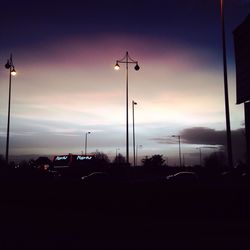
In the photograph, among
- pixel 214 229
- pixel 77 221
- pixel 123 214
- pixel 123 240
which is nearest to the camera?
pixel 123 240

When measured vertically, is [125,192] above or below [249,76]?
below

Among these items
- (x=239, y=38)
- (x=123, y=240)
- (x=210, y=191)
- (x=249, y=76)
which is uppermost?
(x=239, y=38)

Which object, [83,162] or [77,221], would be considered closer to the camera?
[77,221]

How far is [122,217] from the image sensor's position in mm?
14250

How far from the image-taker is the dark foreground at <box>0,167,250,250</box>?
33.3 feet

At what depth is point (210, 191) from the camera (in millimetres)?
15969

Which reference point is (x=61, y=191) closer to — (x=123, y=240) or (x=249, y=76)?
(x=123, y=240)

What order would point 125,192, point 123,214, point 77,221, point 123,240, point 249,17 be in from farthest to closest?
point 249,17
point 125,192
point 123,214
point 77,221
point 123,240

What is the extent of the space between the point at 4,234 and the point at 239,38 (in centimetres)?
1751

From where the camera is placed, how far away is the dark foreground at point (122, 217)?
33.3 ft

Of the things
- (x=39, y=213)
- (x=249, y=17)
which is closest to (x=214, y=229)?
(x=39, y=213)

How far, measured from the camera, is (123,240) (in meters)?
10.4

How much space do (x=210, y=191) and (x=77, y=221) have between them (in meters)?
6.30

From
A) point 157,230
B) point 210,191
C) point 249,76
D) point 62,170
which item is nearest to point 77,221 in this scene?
point 157,230
